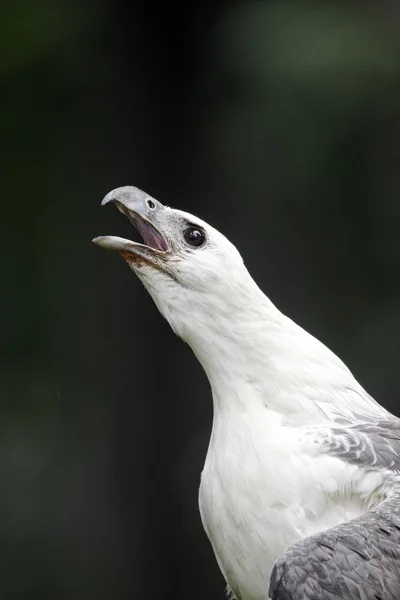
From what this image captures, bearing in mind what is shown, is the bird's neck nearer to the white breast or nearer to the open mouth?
the white breast

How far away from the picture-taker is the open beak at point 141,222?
3.50 metres

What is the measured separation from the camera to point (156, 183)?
6.70m

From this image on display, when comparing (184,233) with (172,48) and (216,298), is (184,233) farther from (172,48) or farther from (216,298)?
(172,48)

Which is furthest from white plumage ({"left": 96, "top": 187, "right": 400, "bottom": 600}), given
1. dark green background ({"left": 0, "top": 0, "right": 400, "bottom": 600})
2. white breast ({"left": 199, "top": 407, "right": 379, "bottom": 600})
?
dark green background ({"left": 0, "top": 0, "right": 400, "bottom": 600})

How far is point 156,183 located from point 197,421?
1.55 metres

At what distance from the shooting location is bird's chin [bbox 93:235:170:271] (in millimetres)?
3482

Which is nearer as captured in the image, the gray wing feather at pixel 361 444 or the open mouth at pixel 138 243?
the gray wing feather at pixel 361 444

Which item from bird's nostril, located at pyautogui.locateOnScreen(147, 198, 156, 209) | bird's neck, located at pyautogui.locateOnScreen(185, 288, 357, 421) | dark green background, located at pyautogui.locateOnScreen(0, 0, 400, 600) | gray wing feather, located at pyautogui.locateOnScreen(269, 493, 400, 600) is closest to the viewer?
gray wing feather, located at pyautogui.locateOnScreen(269, 493, 400, 600)

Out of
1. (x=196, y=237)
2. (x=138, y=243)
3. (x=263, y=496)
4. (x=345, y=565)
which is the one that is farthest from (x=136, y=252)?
(x=345, y=565)

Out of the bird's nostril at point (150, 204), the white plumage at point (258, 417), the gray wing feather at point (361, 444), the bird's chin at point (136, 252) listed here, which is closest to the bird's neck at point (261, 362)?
the white plumage at point (258, 417)

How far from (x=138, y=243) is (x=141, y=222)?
0.31ft

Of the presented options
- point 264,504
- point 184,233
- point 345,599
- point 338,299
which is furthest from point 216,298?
point 338,299

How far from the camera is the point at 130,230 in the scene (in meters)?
6.50

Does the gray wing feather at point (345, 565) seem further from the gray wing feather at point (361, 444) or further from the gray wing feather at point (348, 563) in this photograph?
the gray wing feather at point (361, 444)
